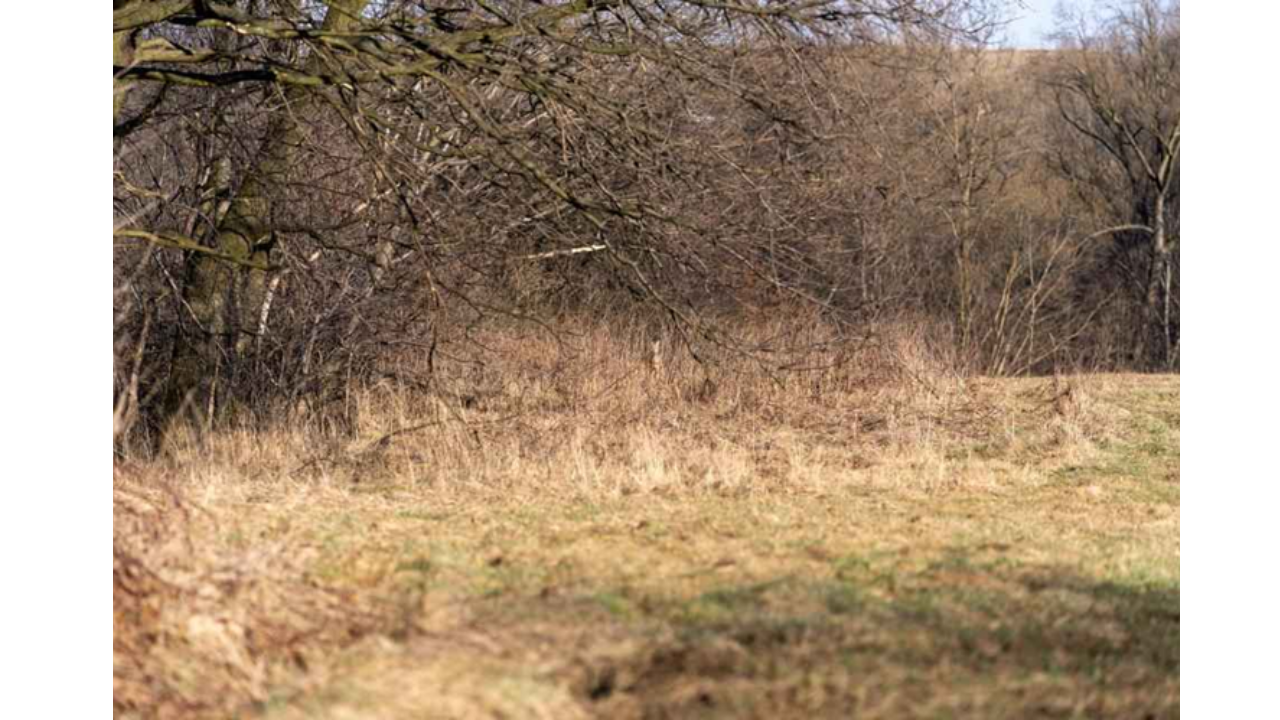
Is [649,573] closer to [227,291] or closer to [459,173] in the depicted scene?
[459,173]

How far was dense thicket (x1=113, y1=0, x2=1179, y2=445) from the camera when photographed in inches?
341

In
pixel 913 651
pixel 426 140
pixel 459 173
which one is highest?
pixel 426 140

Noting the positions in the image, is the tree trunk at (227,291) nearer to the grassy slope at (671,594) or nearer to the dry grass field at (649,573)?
the dry grass field at (649,573)

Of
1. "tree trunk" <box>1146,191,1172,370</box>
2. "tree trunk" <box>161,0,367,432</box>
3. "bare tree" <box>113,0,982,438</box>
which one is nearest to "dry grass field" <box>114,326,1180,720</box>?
"tree trunk" <box>161,0,367,432</box>

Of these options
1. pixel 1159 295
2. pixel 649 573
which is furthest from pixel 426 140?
pixel 1159 295

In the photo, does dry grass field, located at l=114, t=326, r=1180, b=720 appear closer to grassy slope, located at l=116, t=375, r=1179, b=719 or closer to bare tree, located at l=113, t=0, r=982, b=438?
grassy slope, located at l=116, t=375, r=1179, b=719

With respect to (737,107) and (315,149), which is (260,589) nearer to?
(315,149)

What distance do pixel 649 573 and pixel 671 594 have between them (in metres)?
0.37

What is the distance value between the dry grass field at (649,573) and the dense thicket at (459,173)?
101cm

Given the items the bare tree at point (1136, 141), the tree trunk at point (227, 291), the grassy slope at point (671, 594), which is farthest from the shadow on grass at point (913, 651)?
the bare tree at point (1136, 141)

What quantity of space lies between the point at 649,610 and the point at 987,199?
79.9 ft

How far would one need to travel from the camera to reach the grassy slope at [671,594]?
457cm

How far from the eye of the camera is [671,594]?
5.67 meters
